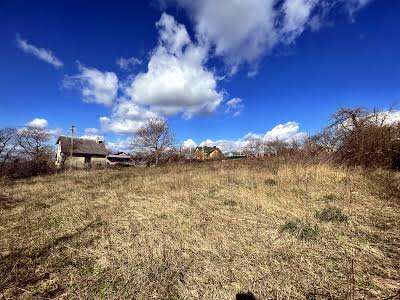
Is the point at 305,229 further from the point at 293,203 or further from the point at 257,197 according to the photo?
the point at 257,197

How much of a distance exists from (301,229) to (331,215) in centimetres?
112

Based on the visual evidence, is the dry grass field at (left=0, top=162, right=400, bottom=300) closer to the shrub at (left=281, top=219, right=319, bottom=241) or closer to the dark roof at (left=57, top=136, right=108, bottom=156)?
the shrub at (left=281, top=219, right=319, bottom=241)

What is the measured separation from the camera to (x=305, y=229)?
4.56 m

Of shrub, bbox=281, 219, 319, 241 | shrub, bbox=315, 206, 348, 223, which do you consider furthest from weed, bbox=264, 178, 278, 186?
shrub, bbox=281, 219, 319, 241

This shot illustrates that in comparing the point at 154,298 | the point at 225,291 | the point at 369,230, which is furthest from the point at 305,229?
the point at 154,298

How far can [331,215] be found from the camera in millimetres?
5203

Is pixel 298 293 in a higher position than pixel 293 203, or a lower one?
lower

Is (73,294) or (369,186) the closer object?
(73,294)

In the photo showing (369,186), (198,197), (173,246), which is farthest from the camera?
(198,197)

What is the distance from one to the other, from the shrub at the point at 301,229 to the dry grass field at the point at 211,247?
0.02 meters

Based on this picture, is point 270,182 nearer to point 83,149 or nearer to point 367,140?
point 367,140

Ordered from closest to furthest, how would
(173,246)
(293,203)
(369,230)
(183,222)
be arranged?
(173,246)
(369,230)
(183,222)
(293,203)

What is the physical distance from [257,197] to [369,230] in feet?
9.85

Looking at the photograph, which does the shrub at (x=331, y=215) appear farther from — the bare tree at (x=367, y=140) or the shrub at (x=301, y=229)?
the bare tree at (x=367, y=140)
